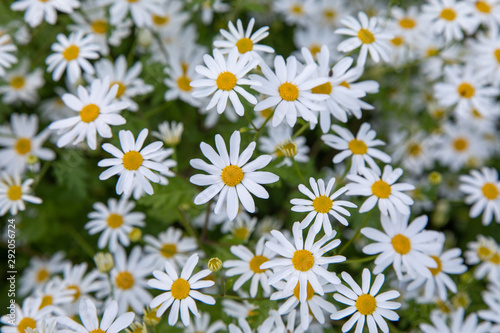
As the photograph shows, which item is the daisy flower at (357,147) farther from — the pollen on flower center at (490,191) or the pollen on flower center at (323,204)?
the pollen on flower center at (490,191)

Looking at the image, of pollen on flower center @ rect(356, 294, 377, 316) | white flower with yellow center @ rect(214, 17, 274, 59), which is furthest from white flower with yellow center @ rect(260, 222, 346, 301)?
white flower with yellow center @ rect(214, 17, 274, 59)

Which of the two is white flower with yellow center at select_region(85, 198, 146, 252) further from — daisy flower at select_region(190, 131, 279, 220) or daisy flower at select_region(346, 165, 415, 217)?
daisy flower at select_region(346, 165, 415, 217)

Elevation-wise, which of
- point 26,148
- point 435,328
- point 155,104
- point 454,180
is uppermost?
point 155,104

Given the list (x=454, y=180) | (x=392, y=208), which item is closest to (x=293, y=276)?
(x=392, y=208)

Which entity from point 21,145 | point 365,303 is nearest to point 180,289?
point 365,303

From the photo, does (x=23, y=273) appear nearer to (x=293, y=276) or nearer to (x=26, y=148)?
(x=26, y=148)

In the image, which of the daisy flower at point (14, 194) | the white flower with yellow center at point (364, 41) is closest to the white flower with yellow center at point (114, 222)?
the daisy flower at point (14, 194)
